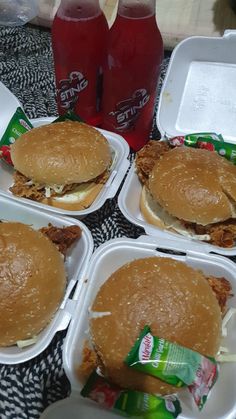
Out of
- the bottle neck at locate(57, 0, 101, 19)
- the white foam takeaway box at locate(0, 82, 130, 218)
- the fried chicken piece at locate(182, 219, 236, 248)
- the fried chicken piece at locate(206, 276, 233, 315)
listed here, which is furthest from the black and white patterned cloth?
the bottle neck at locate(57, 0, 101, 19)

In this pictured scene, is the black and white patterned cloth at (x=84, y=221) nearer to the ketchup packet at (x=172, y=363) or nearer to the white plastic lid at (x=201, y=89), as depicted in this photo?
the white plastic lid at (x=201, y=89)

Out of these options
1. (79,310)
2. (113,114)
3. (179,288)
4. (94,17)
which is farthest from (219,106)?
(79,310)

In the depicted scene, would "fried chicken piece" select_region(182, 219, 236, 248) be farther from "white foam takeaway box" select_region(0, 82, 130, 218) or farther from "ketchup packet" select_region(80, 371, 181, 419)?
"ketchup packet" select_region(80, 371, 181, 419)

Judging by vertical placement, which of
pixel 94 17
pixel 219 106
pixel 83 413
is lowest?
pixel 83 413

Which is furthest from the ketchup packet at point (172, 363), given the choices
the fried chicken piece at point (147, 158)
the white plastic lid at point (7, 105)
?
the white plastic lid at point (7, 105)

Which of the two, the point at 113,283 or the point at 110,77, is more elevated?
the point at 110,77

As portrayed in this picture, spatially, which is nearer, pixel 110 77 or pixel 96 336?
pixel 96 336

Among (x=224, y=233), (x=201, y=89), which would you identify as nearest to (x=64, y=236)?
(x=224, y=233)

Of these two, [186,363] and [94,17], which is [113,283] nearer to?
[186,363]
